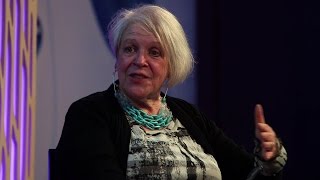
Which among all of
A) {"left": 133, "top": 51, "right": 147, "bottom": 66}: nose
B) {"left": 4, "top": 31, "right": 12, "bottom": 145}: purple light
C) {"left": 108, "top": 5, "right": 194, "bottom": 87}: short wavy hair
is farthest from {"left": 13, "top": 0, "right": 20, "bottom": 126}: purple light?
{"left": 133, "top": 51, "right": 147, "bottom": 66}: nose

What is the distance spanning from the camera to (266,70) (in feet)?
9.57

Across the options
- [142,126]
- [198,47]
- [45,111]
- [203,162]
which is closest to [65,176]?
[142,126]

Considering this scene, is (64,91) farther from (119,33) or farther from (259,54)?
(119,33)

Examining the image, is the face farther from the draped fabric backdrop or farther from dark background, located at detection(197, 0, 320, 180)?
dark background, located at detection(197, 0, 320, 180)

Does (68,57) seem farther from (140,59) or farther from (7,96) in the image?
(140,59)

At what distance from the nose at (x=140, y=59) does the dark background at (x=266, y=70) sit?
1.38m

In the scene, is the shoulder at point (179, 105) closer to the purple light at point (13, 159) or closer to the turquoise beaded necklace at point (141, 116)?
the turquoise beaded necklace at point (141, 116)

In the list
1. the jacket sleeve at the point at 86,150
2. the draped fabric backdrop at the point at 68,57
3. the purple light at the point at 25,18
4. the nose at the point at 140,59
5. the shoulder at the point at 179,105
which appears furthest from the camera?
the draped fabric backdrop at the point at 68,57

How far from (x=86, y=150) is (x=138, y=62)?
295 mm

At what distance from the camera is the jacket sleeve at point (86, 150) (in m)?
1.39

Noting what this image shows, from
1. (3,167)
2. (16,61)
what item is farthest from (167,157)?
(16,61)

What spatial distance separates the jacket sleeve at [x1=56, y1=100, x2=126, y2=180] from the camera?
1.39 meters

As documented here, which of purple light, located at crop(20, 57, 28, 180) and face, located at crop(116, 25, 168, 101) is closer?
face, located at crop(116, 25, 168, 101)

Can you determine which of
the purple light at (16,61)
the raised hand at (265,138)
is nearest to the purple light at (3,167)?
the purple light at (16,61)
